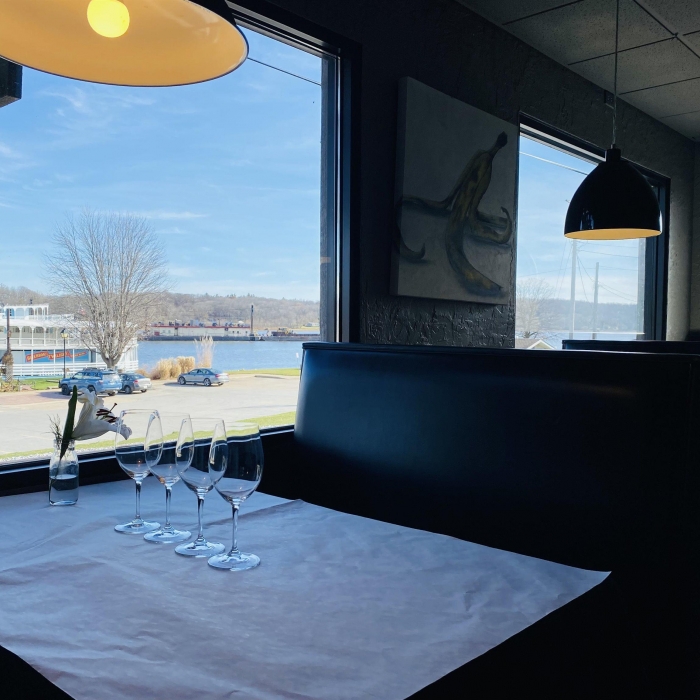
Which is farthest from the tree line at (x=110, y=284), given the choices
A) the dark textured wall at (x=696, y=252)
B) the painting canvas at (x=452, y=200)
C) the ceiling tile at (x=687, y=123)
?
the dark textured wall at (x=696, y=252)

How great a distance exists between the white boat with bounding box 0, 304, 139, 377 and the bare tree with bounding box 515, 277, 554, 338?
2278mm

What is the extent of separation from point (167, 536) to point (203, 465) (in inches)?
6.7

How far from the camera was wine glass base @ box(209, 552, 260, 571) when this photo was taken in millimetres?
980

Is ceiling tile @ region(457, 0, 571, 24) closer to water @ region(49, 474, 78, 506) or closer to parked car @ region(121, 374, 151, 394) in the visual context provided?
parked car @ region(121, 374, 151, 394)

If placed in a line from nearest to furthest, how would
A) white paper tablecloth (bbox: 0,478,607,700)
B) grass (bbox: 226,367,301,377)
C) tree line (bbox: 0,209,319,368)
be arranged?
white paper tablecloth (bbox: 0,478,607,700)
tree line (bbox: 0,209,319,368)
grass (bbox: 226,367,301,377)

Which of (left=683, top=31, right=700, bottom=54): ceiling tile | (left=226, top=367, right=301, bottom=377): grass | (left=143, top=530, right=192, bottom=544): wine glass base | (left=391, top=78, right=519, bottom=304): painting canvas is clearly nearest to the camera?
(left=143, top=530, right=192, bottom=544): wine glass base

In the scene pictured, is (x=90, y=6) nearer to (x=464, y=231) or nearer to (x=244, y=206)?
A: (x=244, y=206)

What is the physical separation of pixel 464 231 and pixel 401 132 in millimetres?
561

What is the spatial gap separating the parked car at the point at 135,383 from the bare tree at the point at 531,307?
2.09 meters

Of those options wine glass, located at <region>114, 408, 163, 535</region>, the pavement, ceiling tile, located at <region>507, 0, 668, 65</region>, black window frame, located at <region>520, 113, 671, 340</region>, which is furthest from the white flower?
black window frame, located at <region>520, 113, 671, 340</region>

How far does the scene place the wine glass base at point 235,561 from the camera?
98 centimetres

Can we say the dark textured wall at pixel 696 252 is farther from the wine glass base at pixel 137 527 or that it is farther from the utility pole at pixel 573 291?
the wine glass base at pixel 137 527

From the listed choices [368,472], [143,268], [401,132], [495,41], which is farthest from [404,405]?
[495,41]

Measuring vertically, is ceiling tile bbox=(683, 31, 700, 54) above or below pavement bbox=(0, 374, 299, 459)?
above
